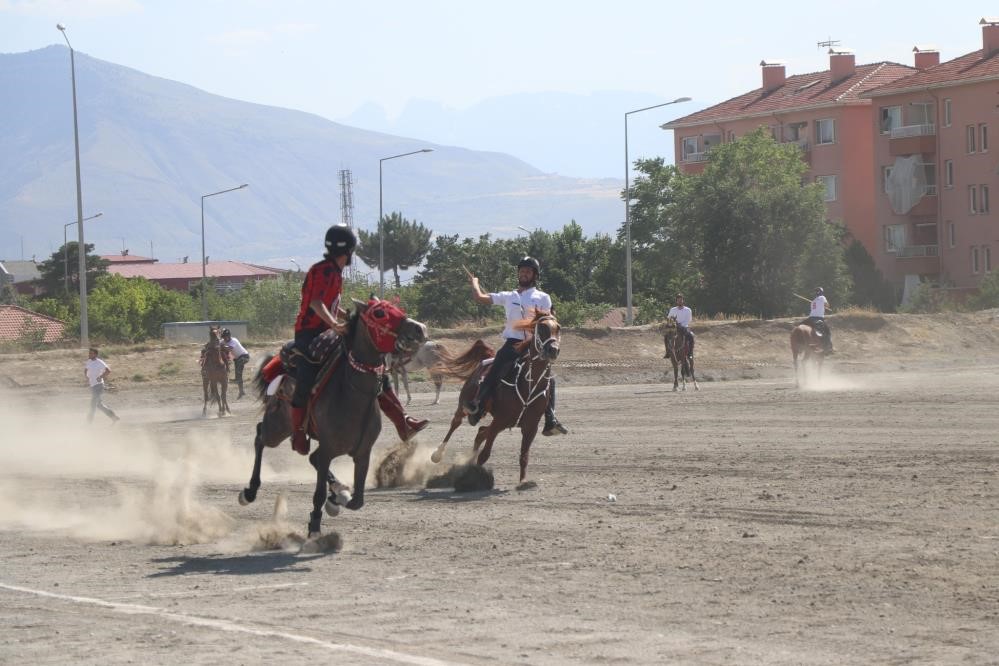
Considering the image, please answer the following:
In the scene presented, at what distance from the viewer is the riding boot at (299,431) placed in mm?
13383

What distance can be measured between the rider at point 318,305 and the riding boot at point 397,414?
769 millimetres

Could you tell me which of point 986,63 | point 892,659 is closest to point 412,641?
point 892,659

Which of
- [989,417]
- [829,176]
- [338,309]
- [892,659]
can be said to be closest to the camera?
[892,659]

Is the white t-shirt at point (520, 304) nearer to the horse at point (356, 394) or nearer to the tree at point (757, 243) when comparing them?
the horse at point (356, 394)

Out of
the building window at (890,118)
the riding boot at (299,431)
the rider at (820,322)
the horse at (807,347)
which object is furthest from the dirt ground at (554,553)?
the building window at (890,118)

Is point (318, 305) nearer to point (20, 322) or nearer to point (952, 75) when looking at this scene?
point (20, 322)

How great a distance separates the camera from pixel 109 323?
60.4 meters

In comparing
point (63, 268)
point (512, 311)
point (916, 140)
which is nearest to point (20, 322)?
point (63, 268)

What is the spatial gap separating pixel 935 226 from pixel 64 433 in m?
64.0

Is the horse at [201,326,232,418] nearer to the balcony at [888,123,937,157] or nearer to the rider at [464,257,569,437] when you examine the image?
the rider at [464,257,569,437]

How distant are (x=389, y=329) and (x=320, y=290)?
31.5 inches

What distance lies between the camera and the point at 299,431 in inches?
531

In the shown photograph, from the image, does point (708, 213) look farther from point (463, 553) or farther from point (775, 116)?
point (463, 553)

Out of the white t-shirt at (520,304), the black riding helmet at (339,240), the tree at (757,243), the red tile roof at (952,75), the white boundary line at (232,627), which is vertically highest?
the red tile roof at (952,75)
